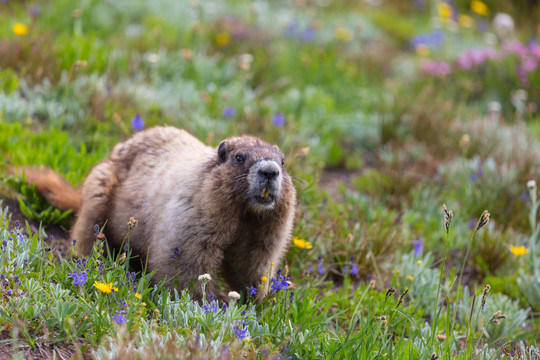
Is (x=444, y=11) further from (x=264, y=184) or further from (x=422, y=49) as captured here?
(x=264, y=184)

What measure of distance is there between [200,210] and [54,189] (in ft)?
5.27

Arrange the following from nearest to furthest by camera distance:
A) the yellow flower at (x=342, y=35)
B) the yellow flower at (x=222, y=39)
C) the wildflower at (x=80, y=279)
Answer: the wildflower at (x=80, y=279) < the yellow flower at (x=222, y=39) < the yellow flower at (x=342, y=35)

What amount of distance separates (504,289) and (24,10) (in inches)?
293

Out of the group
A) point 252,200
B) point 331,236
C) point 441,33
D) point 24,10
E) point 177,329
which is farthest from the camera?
point 441,33

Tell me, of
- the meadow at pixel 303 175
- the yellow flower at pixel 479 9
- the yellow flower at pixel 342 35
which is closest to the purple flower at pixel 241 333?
the meadow at pixel 303 175

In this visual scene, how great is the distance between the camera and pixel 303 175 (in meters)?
5.91

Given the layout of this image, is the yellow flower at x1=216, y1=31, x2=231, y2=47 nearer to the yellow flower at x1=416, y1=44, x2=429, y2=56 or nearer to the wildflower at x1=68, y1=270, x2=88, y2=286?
the yellow flower at x1=416, y1=44, x2=429, y2=56

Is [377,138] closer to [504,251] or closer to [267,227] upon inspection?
[504,251]

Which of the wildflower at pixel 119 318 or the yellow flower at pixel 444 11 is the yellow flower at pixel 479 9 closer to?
the yellow flower at pixel 444 11

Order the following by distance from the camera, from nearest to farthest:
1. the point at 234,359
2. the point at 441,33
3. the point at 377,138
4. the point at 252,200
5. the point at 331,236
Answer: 1. the point at 234,359
2. the point at 252,200
3. the point at 331,236
4. the point at 377,138
5. the point at 441,33

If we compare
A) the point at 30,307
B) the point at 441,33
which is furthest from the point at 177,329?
the point at 441,33

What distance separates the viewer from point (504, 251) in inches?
A: 224

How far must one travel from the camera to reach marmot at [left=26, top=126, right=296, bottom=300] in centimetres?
388

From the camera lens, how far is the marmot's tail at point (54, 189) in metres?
4.88
